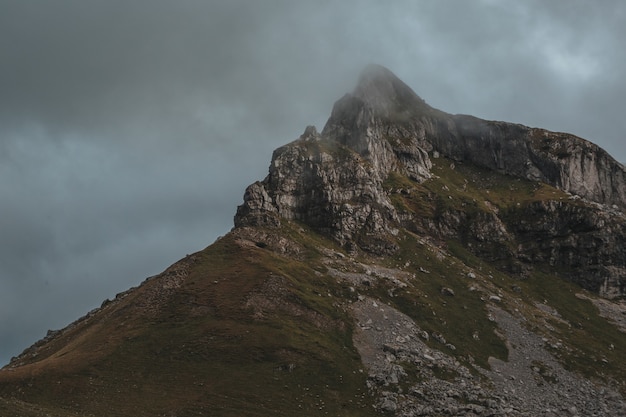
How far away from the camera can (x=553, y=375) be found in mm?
108938

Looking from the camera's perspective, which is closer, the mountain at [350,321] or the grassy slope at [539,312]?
the mountain at [350,321]

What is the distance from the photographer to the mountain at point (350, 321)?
273 feet

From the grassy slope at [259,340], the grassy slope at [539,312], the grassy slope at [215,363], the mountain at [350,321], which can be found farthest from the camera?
the grassy slope at [539,312]

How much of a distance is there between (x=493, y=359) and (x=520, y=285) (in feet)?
211

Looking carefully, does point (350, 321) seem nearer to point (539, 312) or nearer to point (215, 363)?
point (215, 363)

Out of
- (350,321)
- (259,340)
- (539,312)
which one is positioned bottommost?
(539,312)

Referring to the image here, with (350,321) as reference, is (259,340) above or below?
above

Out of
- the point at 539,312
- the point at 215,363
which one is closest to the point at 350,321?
the point at 215,363

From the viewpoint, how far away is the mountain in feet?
273

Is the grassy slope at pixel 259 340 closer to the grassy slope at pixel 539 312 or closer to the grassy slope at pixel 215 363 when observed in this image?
the grassy slope at pixel 215 363

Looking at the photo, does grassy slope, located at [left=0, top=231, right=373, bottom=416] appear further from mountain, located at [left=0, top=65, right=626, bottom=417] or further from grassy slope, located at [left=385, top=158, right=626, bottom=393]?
grassy slope, located at [left=385, top=158, right=626, bottom=393]

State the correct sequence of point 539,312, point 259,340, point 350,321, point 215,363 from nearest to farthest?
1. point 215,363
2. point 259,340
3. point 350,321
4. point 539,312

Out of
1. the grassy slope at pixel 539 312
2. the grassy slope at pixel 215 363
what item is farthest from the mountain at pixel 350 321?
the grassy slope at pixel 539 312

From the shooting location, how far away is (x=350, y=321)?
11238cm
